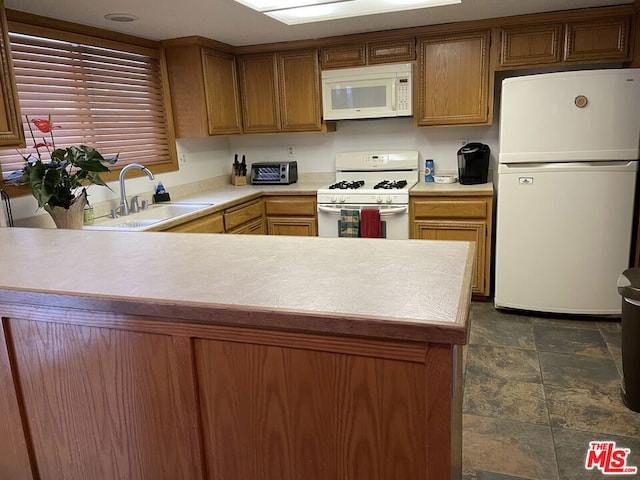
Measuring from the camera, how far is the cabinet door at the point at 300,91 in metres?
3.99

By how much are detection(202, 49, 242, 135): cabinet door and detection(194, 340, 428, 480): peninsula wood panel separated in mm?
3005

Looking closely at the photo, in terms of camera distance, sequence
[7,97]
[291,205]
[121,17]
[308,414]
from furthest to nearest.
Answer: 1. [291,205]
2. [121,17]
3. [7,97]
4. [308,414]

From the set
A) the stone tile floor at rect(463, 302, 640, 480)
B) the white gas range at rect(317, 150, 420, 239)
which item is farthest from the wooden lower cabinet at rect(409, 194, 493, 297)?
the stone tile floor at rect(463, 302, 640, 480)

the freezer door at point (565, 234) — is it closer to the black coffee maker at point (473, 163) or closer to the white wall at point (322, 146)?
the black coffee maker at point (473, 163)

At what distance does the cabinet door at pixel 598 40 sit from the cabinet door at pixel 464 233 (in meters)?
1.34

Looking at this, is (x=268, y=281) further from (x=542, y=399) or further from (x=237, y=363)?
(x=542, y=399)

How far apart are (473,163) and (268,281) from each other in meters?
2.92

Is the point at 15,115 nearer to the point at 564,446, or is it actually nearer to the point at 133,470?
the point at 133,470

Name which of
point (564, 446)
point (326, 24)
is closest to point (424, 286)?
point (564, 446)

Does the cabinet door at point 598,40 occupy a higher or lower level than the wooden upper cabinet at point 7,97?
higher

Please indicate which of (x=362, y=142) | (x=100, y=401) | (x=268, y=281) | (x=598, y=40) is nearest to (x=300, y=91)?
(x=362, y=142)

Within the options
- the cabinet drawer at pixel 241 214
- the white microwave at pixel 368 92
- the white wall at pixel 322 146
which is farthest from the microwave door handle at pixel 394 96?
the cabinet drawer at pixel 241 214

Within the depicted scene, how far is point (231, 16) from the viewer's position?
119 inches

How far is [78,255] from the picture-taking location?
156cm
